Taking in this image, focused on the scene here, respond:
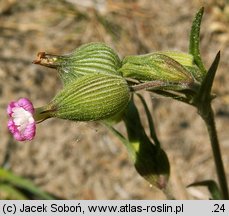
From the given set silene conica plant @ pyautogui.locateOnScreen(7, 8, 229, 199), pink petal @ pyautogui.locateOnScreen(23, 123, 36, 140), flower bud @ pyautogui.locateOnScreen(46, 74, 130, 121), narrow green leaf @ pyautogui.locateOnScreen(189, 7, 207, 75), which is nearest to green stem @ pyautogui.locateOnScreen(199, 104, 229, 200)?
silene conica plant @ pyautogui.locateOnScreen(7, 8, 229, 199)

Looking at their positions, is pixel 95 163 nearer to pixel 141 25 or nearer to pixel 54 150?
pixel 54 150

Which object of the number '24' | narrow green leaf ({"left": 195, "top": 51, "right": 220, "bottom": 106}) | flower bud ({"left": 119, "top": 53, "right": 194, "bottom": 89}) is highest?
flower bud ({"left": 119, "top": 53, "right": 194, "bottom": 89})

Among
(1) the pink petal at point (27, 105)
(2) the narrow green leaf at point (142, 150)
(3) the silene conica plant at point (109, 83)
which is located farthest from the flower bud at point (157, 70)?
(1) the pink petal at point (27, 105)

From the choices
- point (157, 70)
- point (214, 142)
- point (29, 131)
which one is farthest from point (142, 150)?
point (29, 131)

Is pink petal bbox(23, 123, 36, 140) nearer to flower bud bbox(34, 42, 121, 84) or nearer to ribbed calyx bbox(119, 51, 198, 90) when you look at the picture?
flower bud bbox(34, 42, 121, 84)

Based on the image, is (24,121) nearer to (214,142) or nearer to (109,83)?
(109,83)

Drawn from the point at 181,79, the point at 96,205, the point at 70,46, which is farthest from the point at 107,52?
the point at 70,46

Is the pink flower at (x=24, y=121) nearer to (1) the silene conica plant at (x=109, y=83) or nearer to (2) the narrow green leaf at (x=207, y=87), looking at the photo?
(1) the silene conica plant at (x=109, y=83)
